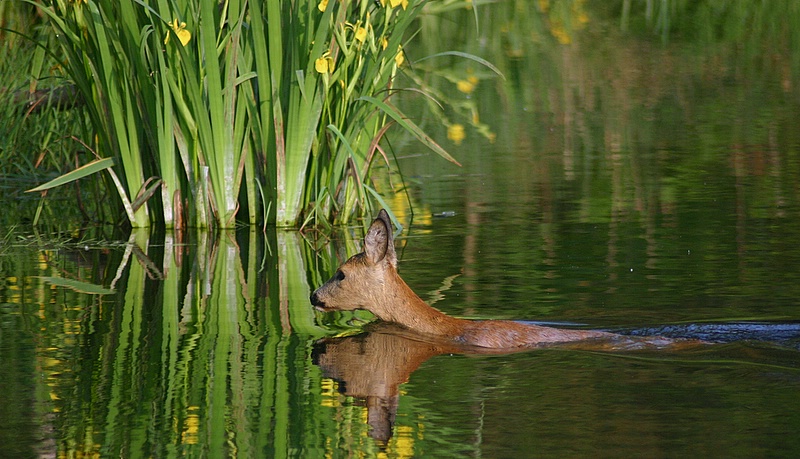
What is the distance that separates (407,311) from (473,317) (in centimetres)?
45

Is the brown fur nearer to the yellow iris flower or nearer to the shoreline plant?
the shoreline plant

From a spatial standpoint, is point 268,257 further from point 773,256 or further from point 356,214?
point 773,256

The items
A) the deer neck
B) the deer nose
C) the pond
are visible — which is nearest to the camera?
the pond

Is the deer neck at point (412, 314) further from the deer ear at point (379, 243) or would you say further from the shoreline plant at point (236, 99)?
the shoreline plant at point (236, 99)

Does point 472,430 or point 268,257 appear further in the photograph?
point 268,257

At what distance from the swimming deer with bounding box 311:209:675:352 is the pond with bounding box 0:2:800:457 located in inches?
5.7

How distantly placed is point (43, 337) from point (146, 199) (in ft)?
9.69

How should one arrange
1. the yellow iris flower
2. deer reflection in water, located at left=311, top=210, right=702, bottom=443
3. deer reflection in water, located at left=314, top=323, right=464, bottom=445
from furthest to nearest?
→ the yellow iris flower → deer reflection in water, located at left=311, top=210, right=702, bottom=443 → deer reflection in water, located at left=314, top=323, right=464, bottom=445

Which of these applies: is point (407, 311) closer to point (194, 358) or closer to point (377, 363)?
point (377, 363)

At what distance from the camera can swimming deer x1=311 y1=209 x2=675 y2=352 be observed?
6.01 meters

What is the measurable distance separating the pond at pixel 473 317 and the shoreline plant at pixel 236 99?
36 centimetres

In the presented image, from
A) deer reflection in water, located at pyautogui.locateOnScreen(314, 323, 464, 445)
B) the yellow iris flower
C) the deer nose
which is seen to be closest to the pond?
deer reflection in water, located at pyautogui.locateOnScreen(314, 323, 464, 445)

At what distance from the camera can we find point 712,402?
496 centimetres

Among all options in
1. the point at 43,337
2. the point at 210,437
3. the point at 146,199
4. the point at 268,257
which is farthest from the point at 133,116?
the point at 210,437
